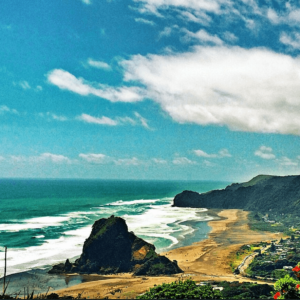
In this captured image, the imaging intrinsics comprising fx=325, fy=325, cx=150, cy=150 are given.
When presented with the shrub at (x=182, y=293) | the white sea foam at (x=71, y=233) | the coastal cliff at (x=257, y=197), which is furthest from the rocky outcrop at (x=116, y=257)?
the coastal cliff at (x=257, y=197)

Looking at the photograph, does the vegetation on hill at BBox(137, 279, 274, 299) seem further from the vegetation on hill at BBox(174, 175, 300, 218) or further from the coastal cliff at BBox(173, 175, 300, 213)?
the coastal cliff at BBox(173, 175, 300, 213)

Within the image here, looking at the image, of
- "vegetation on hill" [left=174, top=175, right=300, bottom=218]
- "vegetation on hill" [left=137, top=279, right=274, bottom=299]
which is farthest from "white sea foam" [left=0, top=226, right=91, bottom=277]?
"vegetation on hill" [left=174, top=175, right=300, bottom=218]

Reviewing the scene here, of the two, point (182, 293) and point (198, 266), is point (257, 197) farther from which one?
point (182, 293)

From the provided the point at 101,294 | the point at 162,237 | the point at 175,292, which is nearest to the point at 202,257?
the point at 162,237

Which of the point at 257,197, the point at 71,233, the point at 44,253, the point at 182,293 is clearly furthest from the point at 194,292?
the point at 257,197

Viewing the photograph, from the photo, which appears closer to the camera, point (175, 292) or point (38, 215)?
point (175, 292)

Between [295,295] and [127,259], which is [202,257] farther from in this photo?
[295,295]
